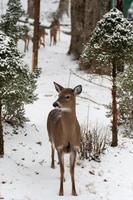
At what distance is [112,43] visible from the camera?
10.2 meters

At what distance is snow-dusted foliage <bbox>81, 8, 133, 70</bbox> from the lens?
10.2m

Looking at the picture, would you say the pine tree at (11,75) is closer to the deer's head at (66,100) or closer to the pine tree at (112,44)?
the deer's head at (66,100)

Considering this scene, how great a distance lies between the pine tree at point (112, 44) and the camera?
10.2m

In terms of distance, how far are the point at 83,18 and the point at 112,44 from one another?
13.5 m

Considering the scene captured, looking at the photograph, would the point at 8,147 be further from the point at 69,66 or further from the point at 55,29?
the point at 55,29

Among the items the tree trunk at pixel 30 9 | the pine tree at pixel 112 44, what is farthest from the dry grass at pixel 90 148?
the tree trunk at pixel 30 9

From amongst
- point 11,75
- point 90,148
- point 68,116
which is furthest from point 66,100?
point 90,148

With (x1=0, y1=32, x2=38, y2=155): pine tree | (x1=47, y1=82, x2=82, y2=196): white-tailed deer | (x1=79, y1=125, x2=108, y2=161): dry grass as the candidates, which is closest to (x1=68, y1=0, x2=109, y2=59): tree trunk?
(x1=79, y1=125, x2=108, y2=161): dry grass

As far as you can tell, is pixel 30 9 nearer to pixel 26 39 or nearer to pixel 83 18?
pixel 26 39

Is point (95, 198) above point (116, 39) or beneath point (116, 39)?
beneath

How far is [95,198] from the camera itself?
8359 millimetres

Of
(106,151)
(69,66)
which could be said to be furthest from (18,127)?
(69,66)

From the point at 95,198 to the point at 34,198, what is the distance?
1.01 m

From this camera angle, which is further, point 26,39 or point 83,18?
point 26,39
